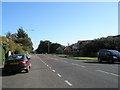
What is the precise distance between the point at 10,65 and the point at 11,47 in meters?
22.3

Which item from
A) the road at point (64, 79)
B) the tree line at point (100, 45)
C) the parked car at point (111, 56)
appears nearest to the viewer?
the road at point (64, 79)

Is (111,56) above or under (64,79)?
above

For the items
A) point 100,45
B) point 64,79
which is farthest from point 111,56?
point 100,45

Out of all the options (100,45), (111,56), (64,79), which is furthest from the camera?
(100,45)

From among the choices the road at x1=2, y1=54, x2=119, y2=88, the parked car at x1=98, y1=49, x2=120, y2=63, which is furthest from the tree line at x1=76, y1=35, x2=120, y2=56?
the road at x1=2, y1=54, x2=119, y2=88

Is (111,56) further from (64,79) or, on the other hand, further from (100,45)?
(100,45)

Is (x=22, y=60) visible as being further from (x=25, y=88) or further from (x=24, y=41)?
(x=24, y=41)

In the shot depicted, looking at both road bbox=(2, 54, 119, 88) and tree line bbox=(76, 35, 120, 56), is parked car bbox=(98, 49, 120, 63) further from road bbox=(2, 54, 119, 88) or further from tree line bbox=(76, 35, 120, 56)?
tree line bbox=(76, 35, 120, 56)

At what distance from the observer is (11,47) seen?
35438 mm

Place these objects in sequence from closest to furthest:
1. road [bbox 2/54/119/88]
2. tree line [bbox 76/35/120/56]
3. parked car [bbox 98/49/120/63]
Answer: road [bbox 2/54/119/88], parked car [bbox 98/49/120/63], tree line [bbox 76/35/120/56]

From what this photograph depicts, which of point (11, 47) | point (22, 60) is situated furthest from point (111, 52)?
point (11, 47)

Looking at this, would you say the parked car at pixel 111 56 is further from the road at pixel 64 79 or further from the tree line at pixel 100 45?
the tree line at pixel 100 45

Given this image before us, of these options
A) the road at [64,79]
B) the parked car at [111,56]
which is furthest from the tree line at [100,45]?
the road at [64,79]

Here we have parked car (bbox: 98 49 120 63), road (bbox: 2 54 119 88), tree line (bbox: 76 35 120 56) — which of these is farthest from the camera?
tree line (bbox: 76 35 120 56)
